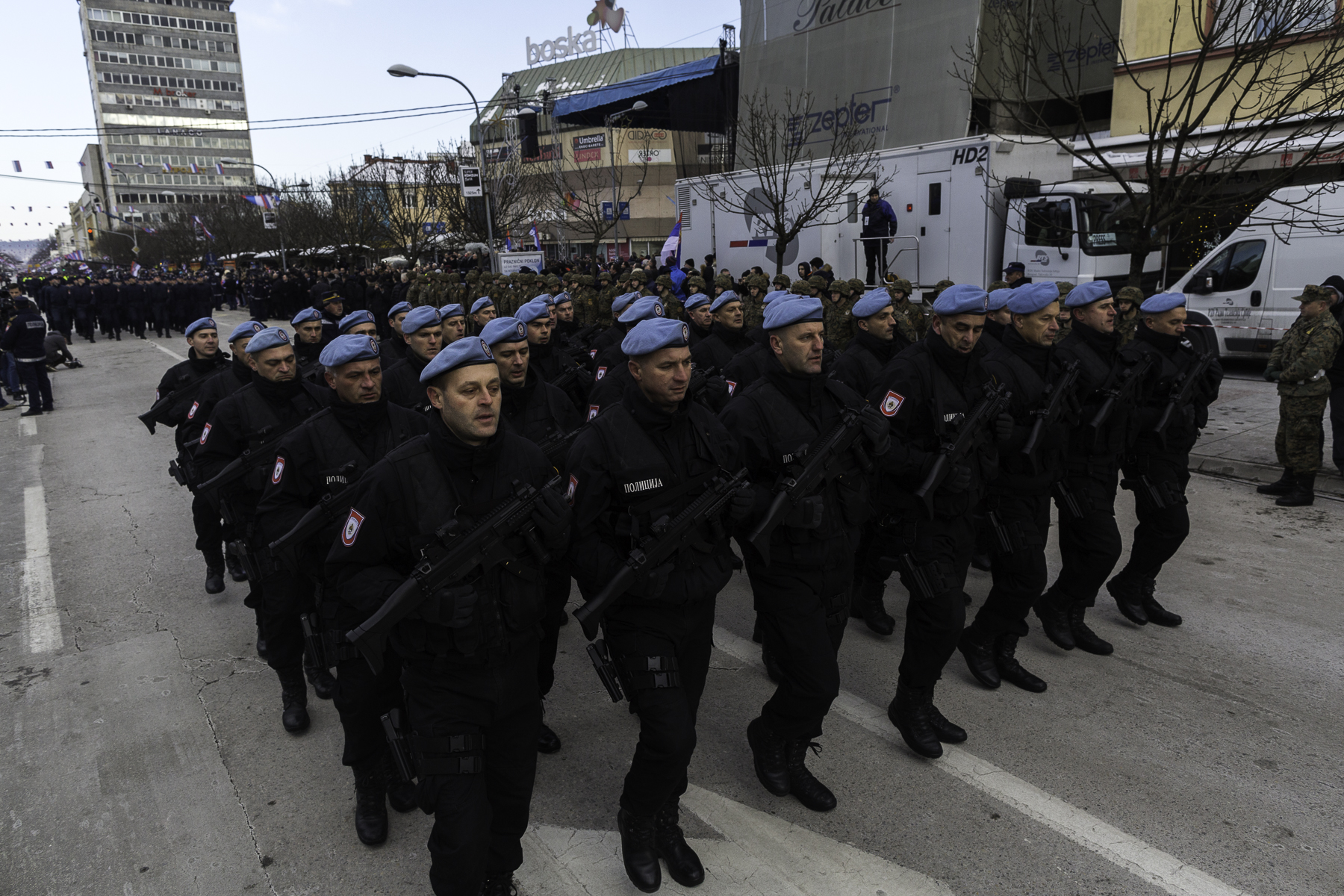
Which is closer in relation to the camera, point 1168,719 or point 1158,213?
point 1168,719

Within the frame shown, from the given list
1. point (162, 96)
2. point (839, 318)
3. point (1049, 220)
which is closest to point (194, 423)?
point (839, 318)

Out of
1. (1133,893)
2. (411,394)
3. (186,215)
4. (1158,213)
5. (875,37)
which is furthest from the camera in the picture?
(186,215)

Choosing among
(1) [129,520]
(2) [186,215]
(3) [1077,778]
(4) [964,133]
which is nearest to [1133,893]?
(3) [1077,778]

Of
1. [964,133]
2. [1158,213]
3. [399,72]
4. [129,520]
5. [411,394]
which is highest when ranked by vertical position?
[399,72]

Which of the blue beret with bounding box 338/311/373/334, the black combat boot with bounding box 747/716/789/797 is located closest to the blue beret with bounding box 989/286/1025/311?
the black combat boot with bounding box 747/716/789/797

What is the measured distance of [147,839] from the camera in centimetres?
366

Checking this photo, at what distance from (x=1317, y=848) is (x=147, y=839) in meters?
4.74

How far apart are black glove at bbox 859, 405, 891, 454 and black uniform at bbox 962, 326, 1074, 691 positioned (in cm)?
100

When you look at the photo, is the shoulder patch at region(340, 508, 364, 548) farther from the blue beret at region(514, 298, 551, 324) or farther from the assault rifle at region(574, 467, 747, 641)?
the blue beret at region(514, 298, 551, 324)

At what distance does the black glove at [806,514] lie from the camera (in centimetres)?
337

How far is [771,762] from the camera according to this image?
3818 millimetres

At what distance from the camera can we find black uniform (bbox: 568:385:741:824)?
309 cm

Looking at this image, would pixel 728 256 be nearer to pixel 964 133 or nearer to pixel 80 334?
pixel 964 133

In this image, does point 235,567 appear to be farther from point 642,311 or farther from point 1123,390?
point 1123,390
